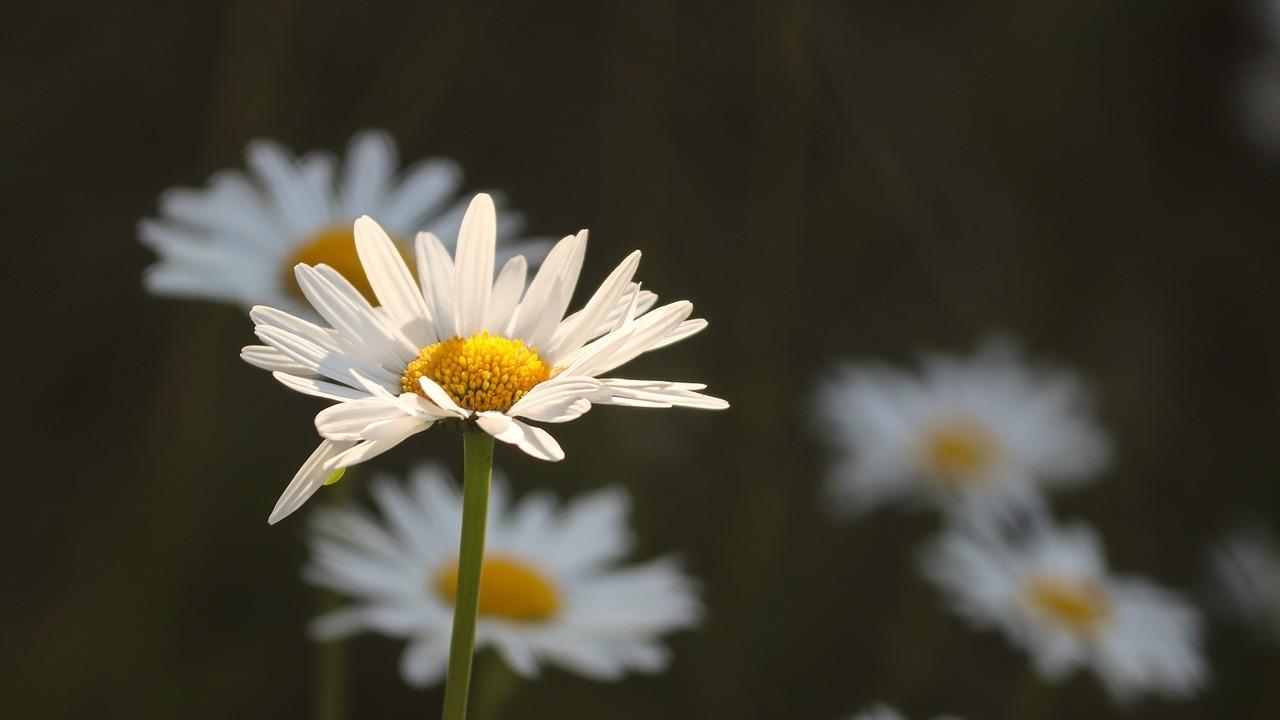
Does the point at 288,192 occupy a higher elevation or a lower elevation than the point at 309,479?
higher

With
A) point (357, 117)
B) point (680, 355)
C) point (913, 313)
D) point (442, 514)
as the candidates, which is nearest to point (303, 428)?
point (357, 117)

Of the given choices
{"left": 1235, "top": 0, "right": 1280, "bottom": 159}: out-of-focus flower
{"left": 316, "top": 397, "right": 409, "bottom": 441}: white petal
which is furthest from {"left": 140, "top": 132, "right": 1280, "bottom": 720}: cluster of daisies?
{"left": 1235, "top": 0, "right": 1280, "bottom": 159}: out-of-focus flower

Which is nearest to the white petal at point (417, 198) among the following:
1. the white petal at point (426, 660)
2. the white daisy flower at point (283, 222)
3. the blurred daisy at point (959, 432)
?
the white daisy flower at point (283, 222)

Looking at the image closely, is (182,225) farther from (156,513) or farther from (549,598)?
(156,513)

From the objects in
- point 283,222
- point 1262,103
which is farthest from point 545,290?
point 1262,103

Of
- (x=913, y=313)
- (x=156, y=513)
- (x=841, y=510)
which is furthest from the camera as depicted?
(x=913, y=313)

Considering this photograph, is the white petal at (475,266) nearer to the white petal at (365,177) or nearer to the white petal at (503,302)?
the white petal at (503,302)

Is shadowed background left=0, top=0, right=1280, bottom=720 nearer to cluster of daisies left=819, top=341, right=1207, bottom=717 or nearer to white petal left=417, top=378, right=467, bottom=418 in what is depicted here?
cluster of daisies left=819, top=341, right=1207, bottom=717

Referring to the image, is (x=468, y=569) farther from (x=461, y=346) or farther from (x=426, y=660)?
(x=426, y=660)
